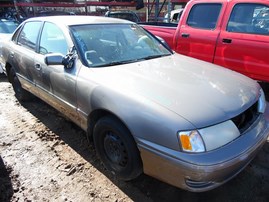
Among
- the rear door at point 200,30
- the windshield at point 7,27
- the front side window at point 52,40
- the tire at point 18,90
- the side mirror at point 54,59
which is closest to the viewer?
the side mirror at point 54,59

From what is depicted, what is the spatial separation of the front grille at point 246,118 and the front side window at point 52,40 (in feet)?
6.58

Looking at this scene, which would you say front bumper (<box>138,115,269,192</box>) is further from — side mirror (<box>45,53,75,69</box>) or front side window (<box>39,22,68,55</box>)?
front side window (<box>39,22,68,55</box>)

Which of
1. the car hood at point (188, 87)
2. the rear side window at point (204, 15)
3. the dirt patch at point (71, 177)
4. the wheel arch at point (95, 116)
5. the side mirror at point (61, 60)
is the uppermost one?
the rear side window at point (204, 15)

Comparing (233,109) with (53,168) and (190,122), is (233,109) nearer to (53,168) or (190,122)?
(190,122)

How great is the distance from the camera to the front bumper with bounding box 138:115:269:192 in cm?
189

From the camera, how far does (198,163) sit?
1869 millimetres

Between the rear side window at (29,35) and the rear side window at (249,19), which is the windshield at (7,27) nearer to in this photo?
the rear side window at (29,35)

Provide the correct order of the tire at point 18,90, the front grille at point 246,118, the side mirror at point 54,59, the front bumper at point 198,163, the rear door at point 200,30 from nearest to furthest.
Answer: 1. the front bumper at point 198,163
2. the front grille at point 246,118
3. the side mirror at point 54,59
4. the rear door at point 200,30
5. the tire at point 18,90

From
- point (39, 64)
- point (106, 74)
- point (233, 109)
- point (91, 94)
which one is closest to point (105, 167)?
point (91, 94)

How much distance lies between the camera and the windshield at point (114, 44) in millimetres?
2838

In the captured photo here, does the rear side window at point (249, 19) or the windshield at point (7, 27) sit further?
the windshield at point (7, 27)

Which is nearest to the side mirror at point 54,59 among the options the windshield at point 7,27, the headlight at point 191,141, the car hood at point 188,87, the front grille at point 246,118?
the car hood at point 188,87

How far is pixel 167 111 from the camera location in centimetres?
199

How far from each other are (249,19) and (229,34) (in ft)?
1.18
